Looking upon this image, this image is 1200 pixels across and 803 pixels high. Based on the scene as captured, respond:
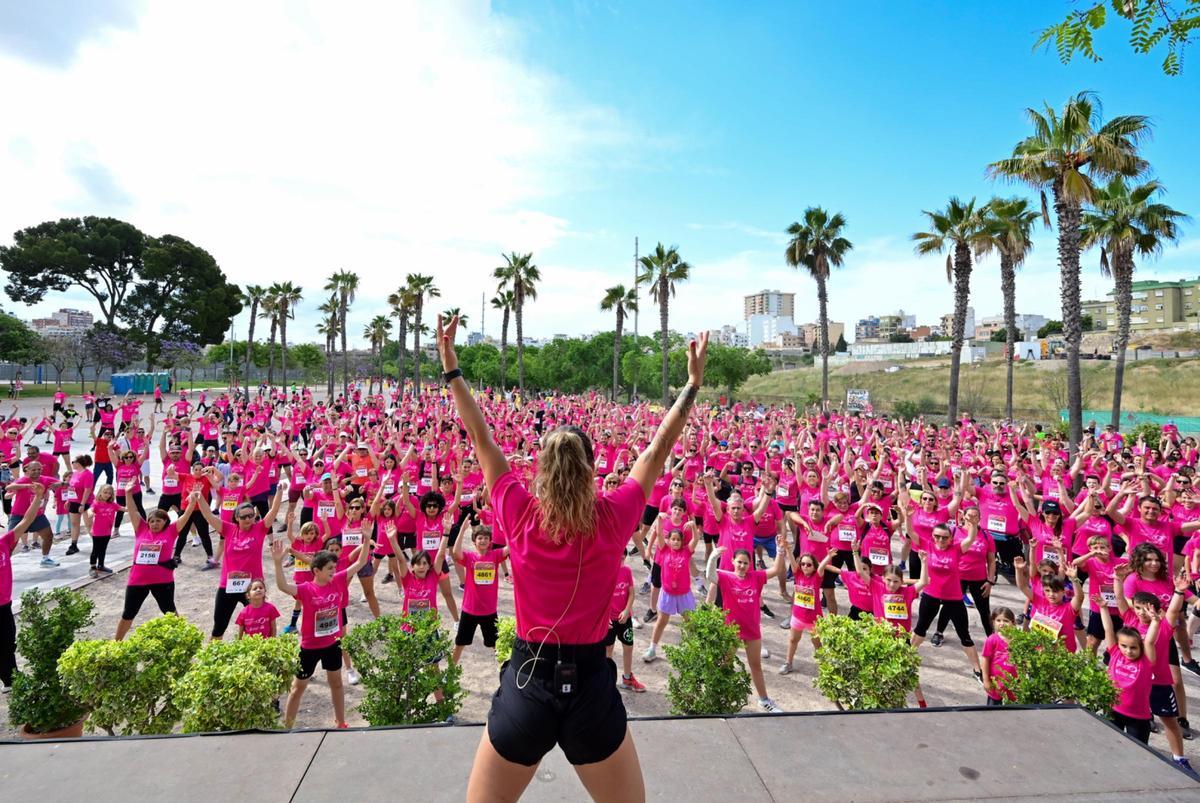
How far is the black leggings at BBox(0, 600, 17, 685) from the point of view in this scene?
5.60 metres

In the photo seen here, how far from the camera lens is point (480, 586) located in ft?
20.8

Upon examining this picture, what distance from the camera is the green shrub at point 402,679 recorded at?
4.51 meters

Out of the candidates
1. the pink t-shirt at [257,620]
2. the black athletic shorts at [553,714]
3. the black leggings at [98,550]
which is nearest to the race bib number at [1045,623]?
the black athletic shorts at [553,714]

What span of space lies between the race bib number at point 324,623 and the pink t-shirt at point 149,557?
2.44 meters

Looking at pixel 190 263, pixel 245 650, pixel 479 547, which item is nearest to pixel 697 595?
pixel 479 547

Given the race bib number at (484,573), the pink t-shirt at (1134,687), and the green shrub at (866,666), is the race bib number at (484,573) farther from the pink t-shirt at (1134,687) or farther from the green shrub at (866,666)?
the pink t-shirt at (1134,687)

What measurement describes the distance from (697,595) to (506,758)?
25.9ft

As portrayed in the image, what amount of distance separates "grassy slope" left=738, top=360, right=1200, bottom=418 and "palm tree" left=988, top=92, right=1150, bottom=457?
2008cm

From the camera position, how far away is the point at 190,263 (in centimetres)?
6788

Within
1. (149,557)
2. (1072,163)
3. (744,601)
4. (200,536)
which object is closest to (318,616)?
(149,557)

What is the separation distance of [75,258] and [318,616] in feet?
269

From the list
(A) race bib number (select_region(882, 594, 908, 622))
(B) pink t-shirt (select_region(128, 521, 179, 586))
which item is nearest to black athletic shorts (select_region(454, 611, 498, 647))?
(B) pink t-shirt (select_region(128, 521, 179, 586))

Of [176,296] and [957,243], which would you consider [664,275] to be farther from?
[176,296]

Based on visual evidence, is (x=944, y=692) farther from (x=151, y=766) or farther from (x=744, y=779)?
(x=151, y=766)
